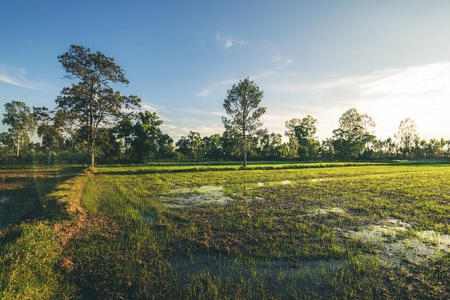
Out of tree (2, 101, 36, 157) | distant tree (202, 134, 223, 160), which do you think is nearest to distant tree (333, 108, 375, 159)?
distant tree (202, 134, 223, 160)

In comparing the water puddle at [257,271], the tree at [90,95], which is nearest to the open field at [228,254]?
the water puddle at [257,271]

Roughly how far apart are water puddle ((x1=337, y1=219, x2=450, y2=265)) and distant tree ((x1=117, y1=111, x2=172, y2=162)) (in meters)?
49.3

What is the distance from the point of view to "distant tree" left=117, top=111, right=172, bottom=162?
49.3m

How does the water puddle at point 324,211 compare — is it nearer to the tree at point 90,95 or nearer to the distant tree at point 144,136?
the tree at point 90,95

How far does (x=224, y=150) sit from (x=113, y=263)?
64893 mm

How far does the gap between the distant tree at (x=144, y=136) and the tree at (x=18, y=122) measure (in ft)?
87.5

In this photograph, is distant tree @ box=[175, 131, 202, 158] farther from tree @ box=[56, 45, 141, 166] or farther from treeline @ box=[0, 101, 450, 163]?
tree @ box=[56, 45, 141, 166]

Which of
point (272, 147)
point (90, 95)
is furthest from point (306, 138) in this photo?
point (90, 95)

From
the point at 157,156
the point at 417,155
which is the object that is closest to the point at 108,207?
the point at 157,156

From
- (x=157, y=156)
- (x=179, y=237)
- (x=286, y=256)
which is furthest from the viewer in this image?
(x=157, y=156)

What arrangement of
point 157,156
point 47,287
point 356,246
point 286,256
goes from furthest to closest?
point 157,156 < point 356,246 < point 286,256 < point 47,287

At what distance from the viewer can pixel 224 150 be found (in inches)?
2724

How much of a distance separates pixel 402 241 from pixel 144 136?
170ft

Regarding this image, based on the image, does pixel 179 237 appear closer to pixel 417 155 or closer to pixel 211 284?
pixel 211 284
